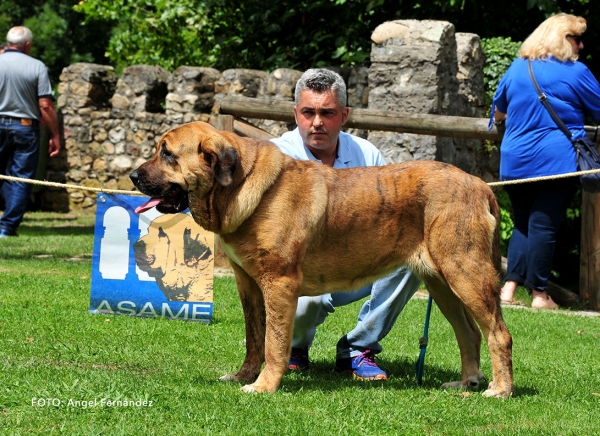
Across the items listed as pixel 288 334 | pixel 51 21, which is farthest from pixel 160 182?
pixel 51 21

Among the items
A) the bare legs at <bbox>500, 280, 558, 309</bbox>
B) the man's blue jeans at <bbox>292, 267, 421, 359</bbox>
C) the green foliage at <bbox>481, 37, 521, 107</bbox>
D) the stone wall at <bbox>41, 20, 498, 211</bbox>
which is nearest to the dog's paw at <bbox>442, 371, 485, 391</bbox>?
the man's blue jeans at <bbox>292, 267, 421, 359</bbox>

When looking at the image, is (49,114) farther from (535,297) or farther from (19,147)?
(535,297)

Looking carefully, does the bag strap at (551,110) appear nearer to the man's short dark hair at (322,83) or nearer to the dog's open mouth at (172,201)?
the man's short dark hair at (322,83)

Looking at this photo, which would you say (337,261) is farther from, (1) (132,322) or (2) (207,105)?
(2) (207,105)

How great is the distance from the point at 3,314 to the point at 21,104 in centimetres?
653

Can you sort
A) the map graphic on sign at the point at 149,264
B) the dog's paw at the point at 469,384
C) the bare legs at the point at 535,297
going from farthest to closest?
the bare legs at the point at 535,297
the map graphic on sign at the point at 149,264
the dog's paw at the point at 469,384

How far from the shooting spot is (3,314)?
660 centimetres

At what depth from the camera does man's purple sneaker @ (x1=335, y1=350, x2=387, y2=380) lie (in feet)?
17.9

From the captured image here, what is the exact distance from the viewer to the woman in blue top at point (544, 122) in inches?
311

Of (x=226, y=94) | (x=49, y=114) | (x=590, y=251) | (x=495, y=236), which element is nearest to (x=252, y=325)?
(x=495, y=236)

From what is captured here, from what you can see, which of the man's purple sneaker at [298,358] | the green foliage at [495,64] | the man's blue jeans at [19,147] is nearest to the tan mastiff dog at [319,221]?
the man's purple sneaker at [298,358]

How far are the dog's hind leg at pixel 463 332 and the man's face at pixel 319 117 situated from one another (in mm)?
1141

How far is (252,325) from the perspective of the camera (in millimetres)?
5148

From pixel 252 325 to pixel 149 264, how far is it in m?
1.81
